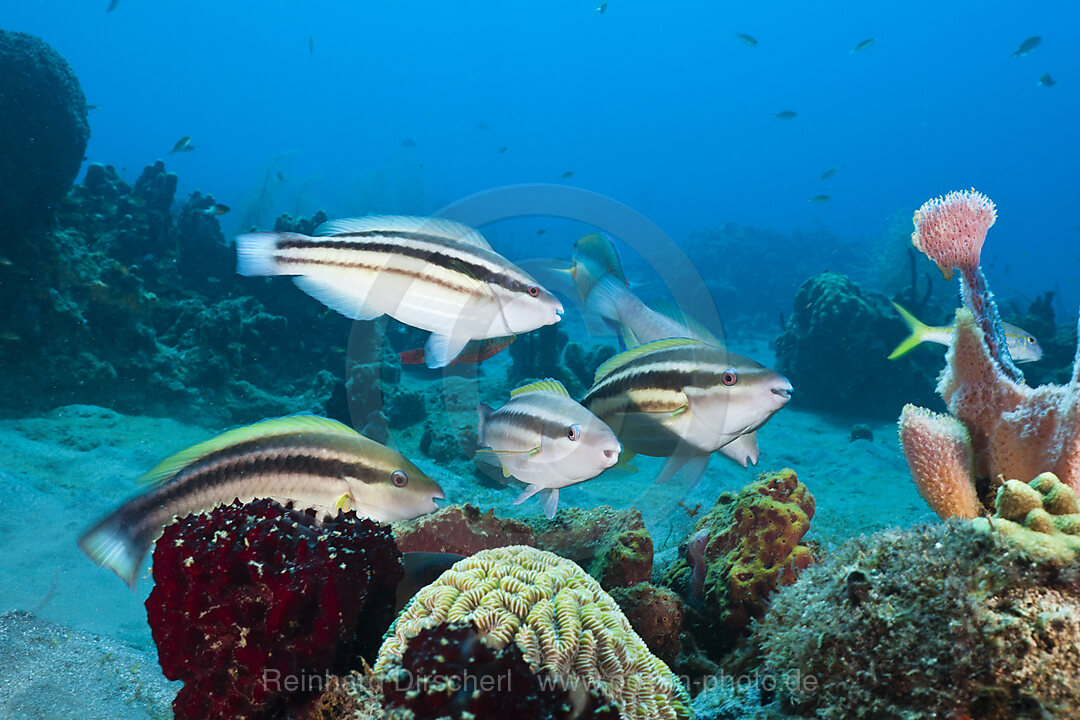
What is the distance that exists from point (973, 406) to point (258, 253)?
10.7ft

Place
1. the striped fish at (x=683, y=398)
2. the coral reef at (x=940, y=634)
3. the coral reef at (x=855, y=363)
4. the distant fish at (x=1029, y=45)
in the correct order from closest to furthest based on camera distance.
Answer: the coral reef at (x=940, y=634) → the striped fish at (x=683, y=398) → the coral reef at (x=855, y=363) → the distant fish at (x=1029, y=45)

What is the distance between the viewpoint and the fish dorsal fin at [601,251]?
10.4ft

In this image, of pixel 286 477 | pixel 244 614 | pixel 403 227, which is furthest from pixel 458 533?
pixel 403 227

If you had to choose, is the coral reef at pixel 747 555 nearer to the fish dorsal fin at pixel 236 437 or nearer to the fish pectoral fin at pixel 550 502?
the fish pectoral fin at pixel 550 502

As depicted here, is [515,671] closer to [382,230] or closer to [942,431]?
[382,230]

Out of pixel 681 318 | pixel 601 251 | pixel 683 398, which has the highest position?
pixel 601 251

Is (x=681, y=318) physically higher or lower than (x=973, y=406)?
higher

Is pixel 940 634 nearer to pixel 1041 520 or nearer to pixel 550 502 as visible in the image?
pixel 1041 520

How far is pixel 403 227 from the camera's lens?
2.41 metres

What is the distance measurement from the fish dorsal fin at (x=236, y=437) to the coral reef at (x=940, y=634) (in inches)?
83.5

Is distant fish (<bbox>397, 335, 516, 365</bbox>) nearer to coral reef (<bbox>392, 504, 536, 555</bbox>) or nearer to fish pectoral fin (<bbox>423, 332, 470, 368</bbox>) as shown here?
fish pectoral fin (<bbox>423, 332, 470, 368</bbox>)

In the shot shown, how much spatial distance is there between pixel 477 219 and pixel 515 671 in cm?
428

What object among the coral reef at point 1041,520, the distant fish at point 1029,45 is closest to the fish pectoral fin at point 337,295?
the coral reef at point 1041,520

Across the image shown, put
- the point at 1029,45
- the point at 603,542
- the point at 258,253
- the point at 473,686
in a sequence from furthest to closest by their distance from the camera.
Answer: the point at 1029,45, the point at 603,542, the point at 258,253, the point at 473,686
